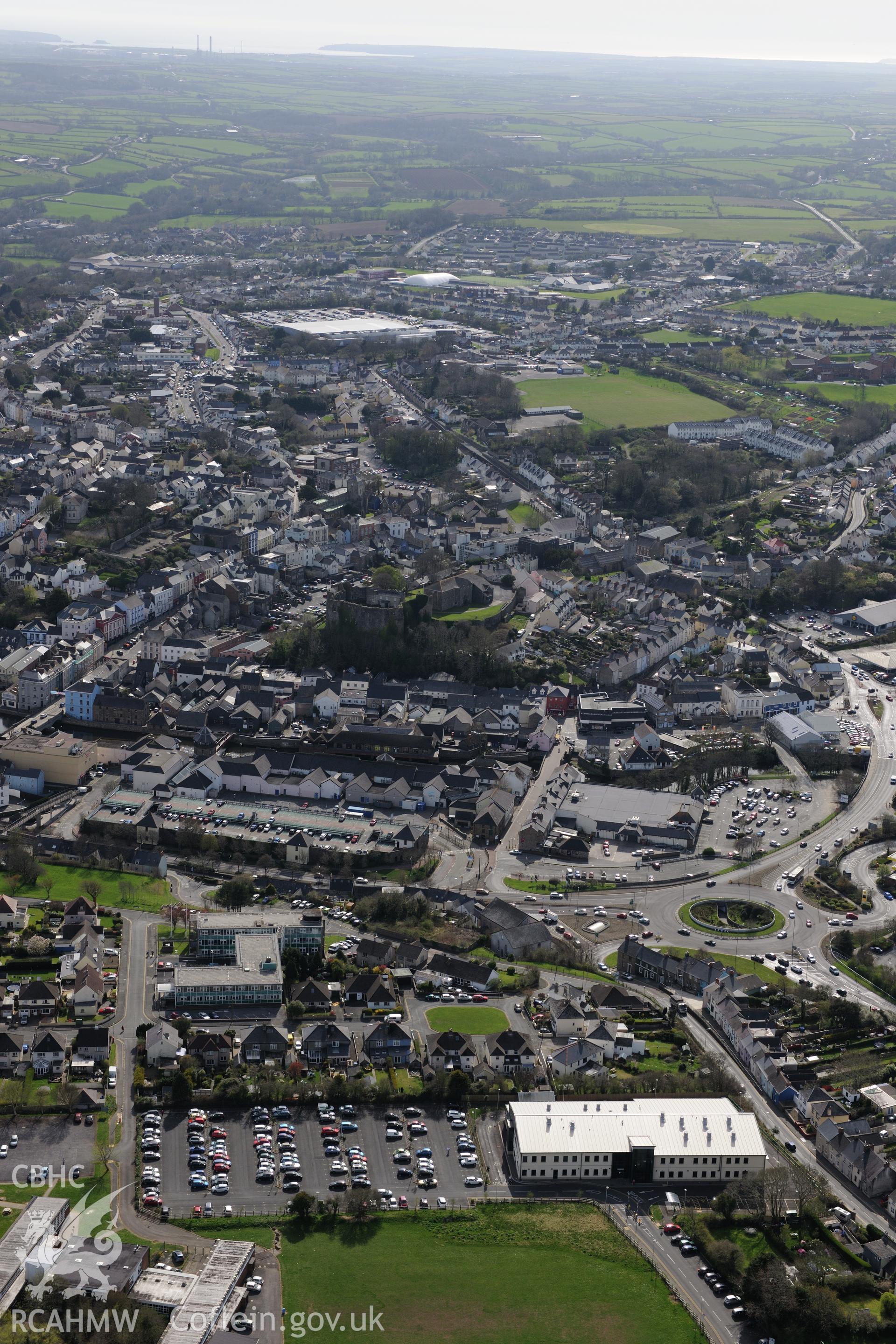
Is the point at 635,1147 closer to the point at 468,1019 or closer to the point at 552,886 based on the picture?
the point at 468,1019

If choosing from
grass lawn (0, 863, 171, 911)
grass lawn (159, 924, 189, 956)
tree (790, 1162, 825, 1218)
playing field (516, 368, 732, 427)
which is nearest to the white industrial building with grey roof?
tree (790, 1162, 825, 1218)

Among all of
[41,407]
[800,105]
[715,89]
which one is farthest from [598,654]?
[715,89]

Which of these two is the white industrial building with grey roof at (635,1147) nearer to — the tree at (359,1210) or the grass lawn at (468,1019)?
the tree at (359,1210)

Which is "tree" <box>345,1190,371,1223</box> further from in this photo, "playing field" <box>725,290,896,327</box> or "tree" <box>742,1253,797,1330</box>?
"playing field" <box>725,290,896,327</box>

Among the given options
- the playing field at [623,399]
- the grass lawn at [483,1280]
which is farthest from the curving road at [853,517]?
the grass lawn at [483,1280]

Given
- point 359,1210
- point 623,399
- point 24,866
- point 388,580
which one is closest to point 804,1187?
point 359,1210

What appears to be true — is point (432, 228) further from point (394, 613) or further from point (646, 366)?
point (394, 613)
